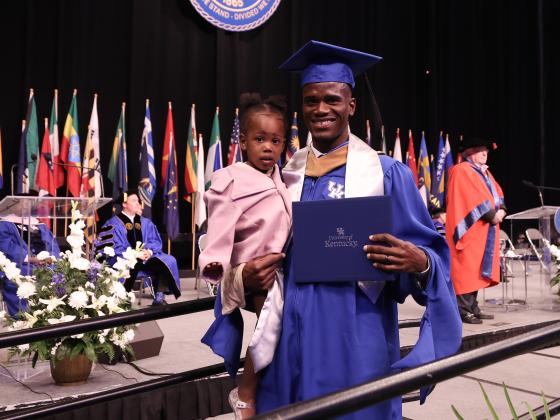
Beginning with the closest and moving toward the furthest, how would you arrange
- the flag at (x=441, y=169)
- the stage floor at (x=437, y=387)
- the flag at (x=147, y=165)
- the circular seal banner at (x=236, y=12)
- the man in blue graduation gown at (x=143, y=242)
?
the stage floor at (x=437, y=387) → the man in blue graduation gown at (x=143, y=242) → the flag at (x=147, y=165) → the circular seal banner at (x=236, y=12) → the flag at (x=441, y=169)

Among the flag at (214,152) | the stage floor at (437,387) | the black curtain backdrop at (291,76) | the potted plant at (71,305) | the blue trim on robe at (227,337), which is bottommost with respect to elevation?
the stage floor at (437,387)

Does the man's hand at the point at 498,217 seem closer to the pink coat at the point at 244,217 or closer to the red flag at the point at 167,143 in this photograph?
the pink coat at the point at 244,217

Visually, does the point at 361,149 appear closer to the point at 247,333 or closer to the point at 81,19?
the point at 247,333

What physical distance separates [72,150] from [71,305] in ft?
17.5

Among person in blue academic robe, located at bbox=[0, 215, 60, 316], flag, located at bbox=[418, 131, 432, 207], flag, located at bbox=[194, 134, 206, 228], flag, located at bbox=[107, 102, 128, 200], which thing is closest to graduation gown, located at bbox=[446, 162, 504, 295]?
person in blue academic robe, located at bbox=[0, 215, 60, 316]

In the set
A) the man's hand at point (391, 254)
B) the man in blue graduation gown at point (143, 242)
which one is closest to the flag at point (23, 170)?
the man in blue graduation gown at point (143, 242)

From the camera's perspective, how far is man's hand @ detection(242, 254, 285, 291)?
140cm

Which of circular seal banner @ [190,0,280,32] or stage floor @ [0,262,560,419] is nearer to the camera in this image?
stage floor @ [0,262,560,419]

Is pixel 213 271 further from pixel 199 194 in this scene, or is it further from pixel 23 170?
pixel 199 194

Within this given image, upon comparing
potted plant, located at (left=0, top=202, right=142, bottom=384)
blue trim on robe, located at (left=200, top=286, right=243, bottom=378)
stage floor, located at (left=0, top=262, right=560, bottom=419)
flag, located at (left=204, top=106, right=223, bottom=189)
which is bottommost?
stage floor, located at (left=0, top=262, right=560, bottom=419)

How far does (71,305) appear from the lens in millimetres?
3510

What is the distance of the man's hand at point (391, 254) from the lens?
1259 mm

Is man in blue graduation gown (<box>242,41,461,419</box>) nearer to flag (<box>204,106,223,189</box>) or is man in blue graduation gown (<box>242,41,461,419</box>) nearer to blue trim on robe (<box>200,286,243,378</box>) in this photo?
blue trim on robe (<box>200,286,243,378</box>)

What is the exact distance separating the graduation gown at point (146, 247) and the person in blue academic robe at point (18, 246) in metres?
0.67
